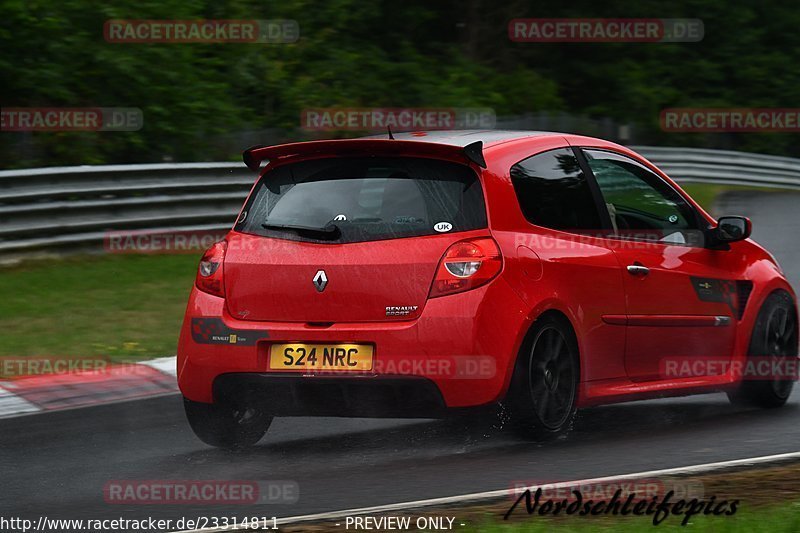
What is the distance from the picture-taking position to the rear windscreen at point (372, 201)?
6.94 meters

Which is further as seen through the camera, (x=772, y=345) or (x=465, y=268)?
(x=772, y=345)

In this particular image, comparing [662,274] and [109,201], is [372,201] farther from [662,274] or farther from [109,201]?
[109,201]

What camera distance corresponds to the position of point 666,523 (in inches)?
206

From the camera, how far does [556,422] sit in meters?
7.27

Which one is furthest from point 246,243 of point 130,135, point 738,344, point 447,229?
point 130,135

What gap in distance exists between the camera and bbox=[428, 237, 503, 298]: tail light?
267 inches

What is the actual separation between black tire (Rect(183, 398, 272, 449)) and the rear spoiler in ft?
4.39

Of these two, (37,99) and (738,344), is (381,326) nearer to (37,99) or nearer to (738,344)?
(738,344)

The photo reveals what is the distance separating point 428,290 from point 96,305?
6872 millimetres

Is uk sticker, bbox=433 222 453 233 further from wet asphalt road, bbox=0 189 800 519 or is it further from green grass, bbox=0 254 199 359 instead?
green grass, bbox=0 254 199 359

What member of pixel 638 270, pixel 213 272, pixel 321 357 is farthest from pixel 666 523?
pixel 213 272

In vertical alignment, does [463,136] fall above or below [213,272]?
above

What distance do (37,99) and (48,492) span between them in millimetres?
13995

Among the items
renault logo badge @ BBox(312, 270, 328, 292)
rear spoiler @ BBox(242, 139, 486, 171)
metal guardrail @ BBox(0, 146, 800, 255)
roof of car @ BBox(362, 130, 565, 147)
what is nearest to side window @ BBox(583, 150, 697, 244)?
roof of car @ BBox(362, 130, 565, 147)
